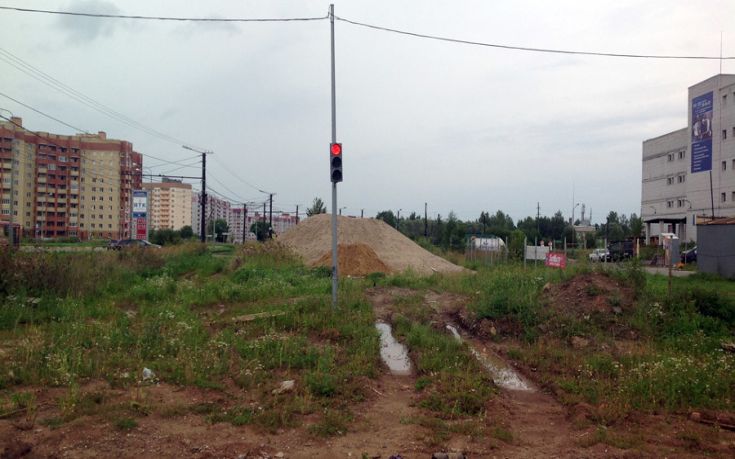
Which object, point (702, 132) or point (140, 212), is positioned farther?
point (702, 132)

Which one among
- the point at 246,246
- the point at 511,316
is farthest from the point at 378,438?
the point at 246,246

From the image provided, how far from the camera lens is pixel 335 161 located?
12.3 metres

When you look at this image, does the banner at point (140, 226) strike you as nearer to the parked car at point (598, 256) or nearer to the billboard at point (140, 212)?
the billboard at point (140, 212)

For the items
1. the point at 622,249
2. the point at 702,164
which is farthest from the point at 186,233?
the point at 702,164

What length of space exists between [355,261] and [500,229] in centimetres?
3535

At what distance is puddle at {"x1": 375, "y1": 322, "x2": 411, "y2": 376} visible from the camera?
872cm

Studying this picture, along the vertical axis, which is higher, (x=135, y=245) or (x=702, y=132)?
(x=702, y=132)

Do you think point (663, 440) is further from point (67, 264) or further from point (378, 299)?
point (67, 264)

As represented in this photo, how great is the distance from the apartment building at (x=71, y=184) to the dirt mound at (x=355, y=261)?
91.3 ft

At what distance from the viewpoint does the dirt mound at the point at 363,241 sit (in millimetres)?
30281

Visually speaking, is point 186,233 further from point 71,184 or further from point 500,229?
point 500,229

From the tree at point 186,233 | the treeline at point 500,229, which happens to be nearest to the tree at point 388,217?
the treeline at point 500,229

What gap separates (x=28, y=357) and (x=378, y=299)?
9.34 metres

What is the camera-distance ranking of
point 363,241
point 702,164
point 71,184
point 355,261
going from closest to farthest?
point 355,261 < point 363,241 < point 702,164 < point 71,184
